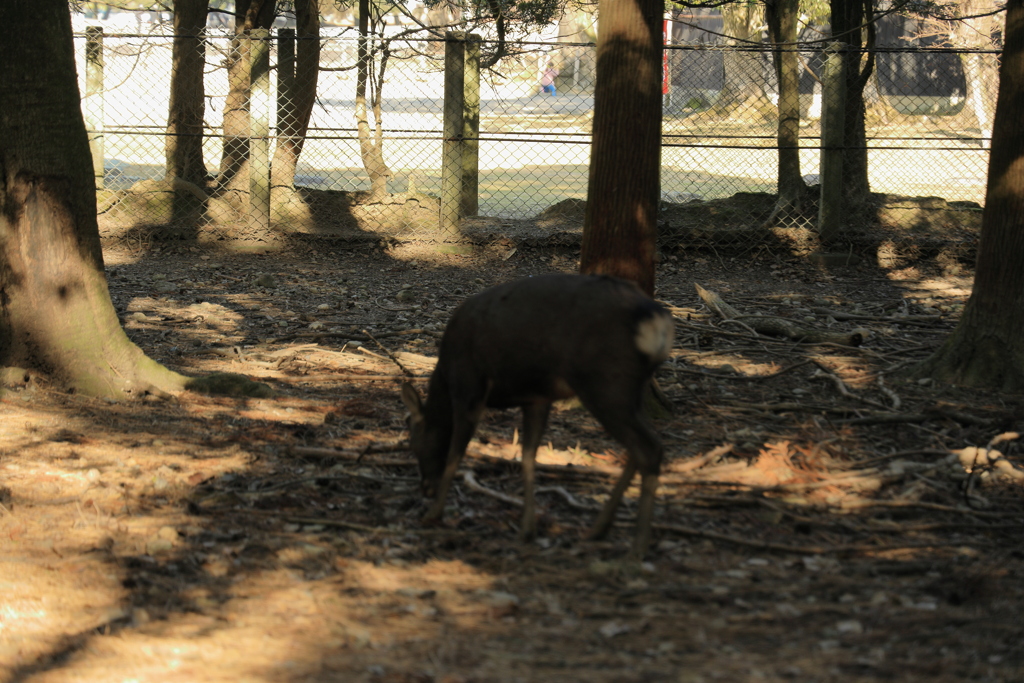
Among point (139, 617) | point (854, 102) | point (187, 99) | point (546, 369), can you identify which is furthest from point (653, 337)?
point (187, 99)

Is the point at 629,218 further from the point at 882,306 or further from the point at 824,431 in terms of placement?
the point at 882,306

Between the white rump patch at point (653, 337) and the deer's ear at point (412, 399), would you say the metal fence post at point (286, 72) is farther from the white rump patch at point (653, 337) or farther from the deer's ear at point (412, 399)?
the white rump patch at point (653, 337)

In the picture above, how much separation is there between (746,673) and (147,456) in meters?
3.12

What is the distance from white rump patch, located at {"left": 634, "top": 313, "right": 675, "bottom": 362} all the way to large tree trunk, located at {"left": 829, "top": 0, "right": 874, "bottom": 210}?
7488 mm

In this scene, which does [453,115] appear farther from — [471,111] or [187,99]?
[187,99]

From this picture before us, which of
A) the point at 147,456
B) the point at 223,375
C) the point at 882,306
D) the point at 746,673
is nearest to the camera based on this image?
the point at 746,673

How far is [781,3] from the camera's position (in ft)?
37.3

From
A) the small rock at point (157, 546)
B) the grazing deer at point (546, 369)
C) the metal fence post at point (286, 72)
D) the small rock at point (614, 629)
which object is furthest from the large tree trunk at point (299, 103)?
the small rock at point (614, 629)

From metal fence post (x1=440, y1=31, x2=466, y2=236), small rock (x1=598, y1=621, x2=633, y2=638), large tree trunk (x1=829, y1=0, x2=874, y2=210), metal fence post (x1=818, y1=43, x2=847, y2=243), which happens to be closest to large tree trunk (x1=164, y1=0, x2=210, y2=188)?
metal fence post (x1=440, y1=31, x2=466, y2=236)

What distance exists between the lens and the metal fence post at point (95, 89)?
10359 millimetres

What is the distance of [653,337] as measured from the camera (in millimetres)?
3521

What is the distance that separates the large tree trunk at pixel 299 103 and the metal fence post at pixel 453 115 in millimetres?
1696

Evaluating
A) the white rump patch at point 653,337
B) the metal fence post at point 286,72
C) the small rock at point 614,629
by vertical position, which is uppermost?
the metal fence post at point 286,72

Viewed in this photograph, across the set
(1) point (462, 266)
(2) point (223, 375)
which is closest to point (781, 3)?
(1) point (462, 266)
